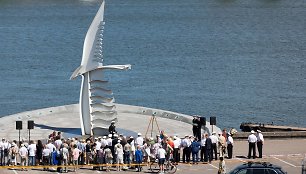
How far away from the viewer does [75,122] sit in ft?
196

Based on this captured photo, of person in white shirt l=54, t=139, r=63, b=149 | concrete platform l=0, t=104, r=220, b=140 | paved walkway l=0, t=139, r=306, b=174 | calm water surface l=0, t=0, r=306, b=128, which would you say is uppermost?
calm water surface l=0, t=0, r=306, b=128

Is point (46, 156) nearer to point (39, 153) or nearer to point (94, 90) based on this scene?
point (39, 153)

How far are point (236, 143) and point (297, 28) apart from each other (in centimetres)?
9929

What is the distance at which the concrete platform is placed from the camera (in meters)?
56.3

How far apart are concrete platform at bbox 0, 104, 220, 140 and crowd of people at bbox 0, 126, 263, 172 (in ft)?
30.3

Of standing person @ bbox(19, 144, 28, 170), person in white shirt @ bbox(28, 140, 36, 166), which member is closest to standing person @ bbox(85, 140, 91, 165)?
person in white shirt @ bbox(28, 140, 36, 166)

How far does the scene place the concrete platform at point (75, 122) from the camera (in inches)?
2218

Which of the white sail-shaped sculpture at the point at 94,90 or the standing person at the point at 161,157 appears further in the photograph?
the white sail-shaped sculpture at the point at 94,90

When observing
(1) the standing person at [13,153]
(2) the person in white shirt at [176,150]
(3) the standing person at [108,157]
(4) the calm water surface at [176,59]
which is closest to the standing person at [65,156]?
(3) the standing person at [108,157]

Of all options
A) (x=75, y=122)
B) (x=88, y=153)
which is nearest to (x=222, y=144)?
(x=88, y=153)

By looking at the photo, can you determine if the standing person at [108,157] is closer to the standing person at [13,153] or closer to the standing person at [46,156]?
the standing person at [46,156]

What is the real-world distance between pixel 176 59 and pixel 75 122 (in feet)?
182

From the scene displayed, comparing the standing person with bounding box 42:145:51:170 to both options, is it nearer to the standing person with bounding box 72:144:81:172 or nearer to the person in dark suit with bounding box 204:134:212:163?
the standing person with bounding box 72:144:81:172

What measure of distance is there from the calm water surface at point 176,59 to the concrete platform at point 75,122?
17.5 m
